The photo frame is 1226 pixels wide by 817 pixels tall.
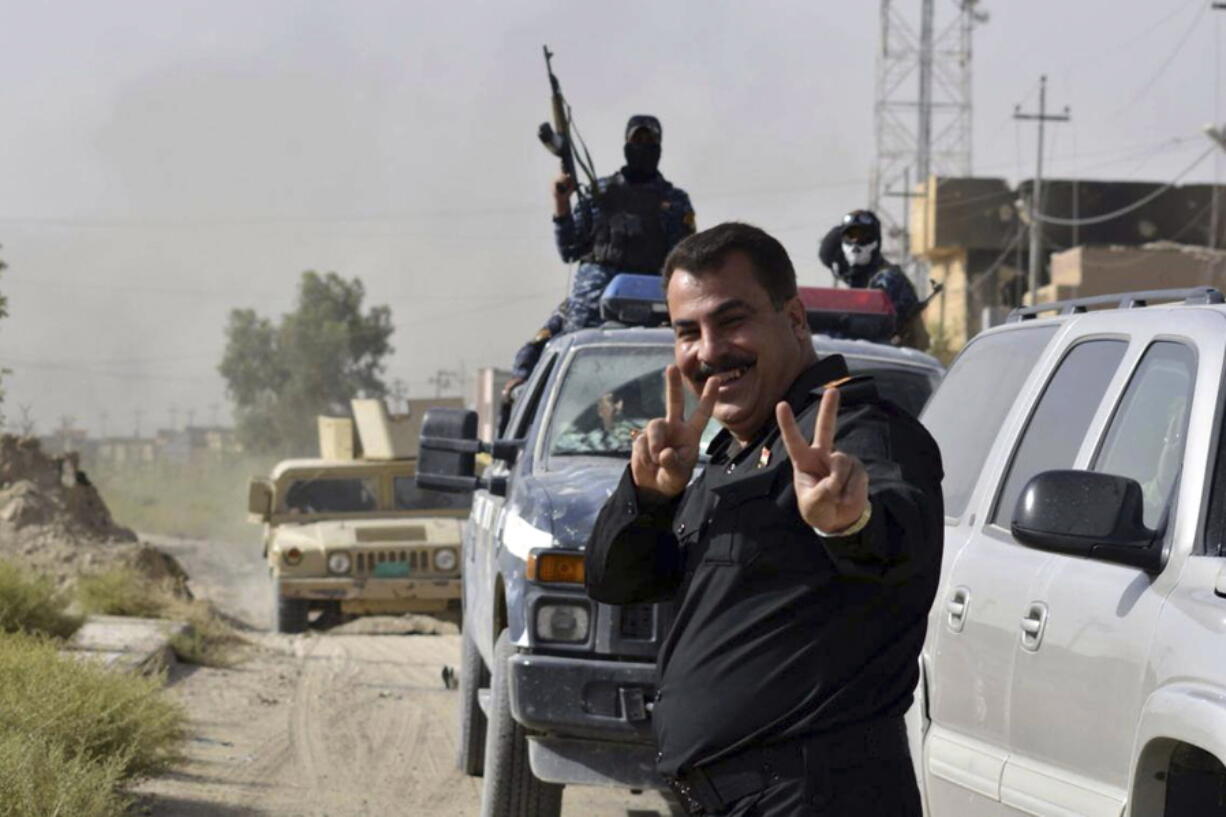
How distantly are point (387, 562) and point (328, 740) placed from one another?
667cm

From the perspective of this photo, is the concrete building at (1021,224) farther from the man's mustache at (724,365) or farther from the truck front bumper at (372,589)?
the man's mustache at (724,365)

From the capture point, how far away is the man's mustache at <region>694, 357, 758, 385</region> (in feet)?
10.4

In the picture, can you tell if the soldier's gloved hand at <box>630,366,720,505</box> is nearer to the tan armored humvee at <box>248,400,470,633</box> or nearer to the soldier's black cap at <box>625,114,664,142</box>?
the soldier's black cap at <box>625,114,664,142</box>

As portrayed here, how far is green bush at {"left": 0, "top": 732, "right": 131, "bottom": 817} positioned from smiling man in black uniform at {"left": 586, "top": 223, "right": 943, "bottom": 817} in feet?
11.8

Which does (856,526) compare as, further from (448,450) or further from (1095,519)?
(448,450)

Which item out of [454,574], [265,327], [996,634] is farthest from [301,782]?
[265,327]

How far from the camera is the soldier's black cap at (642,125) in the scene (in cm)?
989

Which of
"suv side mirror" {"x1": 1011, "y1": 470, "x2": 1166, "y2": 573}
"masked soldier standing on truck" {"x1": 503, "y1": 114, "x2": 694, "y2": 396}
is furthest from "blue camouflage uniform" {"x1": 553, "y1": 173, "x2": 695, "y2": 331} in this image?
"suv side mirror" {"x1": 1011, "y1": 470, "x2": 1166, "y2": 573}

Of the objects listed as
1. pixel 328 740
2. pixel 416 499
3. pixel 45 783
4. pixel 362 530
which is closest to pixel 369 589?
pixel 362 530

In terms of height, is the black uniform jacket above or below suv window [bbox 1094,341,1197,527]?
below

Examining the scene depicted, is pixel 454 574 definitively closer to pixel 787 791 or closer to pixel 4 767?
pixel 4 767

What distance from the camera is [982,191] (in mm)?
53344

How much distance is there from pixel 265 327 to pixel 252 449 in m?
5.57

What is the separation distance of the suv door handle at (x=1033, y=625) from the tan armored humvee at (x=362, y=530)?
43.1 feet
